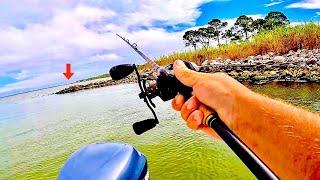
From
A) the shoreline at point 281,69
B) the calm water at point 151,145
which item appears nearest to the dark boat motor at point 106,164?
the calm water at point 151,145

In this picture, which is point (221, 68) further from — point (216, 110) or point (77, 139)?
point (216, 110)

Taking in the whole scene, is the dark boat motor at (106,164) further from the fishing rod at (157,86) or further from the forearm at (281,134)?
the forearm at (281,134)

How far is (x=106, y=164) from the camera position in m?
3.07

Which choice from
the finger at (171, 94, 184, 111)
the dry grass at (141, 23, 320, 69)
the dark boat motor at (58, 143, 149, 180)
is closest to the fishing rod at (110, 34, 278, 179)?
the finger at (171, 94, 184, 111)

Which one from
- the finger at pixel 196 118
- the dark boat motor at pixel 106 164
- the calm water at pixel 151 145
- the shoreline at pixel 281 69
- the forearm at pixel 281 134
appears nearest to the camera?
the forearm at pixel 281 134

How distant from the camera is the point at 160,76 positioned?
1.39m

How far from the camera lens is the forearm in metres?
0.86

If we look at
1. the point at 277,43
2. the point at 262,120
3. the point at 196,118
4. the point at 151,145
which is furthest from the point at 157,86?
the point at 277,43

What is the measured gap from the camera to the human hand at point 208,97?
1.16 metres

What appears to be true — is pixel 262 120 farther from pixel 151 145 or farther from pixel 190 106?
pixel 151 145

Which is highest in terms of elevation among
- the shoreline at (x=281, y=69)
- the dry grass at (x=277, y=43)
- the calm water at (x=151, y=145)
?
the dry grass at (x=277, y=43)

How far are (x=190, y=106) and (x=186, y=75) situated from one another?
0.35 ft

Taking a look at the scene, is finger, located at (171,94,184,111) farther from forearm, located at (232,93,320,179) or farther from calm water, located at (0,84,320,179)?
calm water, located at (0,84,320,179)

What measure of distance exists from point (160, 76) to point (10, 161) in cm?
614
